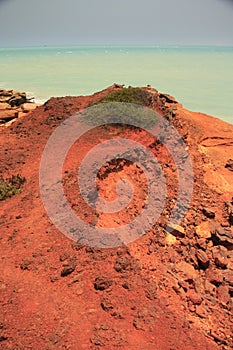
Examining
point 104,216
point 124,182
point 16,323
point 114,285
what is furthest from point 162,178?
point 16,323

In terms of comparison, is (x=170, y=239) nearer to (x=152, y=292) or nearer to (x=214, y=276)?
(x=214, y=276)

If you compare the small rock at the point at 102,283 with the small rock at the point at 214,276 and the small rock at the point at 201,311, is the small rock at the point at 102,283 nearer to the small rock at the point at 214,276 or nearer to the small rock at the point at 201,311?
the small rock at the point at 201,311

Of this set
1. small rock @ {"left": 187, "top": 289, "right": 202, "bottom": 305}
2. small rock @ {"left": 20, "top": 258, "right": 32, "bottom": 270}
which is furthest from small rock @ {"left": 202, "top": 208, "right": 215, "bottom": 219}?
small rock @ {"left": 20, "top": 258, "right": 32, "bottom": 270}

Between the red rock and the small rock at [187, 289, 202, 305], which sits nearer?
the small rock at [187, 289, 202, 305]

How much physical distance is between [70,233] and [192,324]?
255cm

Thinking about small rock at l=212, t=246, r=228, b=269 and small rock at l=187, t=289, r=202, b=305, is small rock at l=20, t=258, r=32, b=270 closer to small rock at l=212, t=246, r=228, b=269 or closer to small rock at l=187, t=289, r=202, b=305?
small rock at l=187, t=289, r=202, b=305

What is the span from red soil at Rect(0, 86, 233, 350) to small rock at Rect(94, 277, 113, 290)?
2cm

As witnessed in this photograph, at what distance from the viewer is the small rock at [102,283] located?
4.42 metres

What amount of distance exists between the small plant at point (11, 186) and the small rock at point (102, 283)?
12.1 feet

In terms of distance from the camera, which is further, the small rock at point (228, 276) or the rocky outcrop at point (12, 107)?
the rocky outcrop at point (12, 107)

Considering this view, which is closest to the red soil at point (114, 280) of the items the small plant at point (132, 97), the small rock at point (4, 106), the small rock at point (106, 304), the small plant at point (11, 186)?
the small rock at point (106, 304)

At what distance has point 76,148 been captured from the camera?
8195mm

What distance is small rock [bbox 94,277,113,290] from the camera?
442 centimetres

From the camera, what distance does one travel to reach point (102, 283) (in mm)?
4445
